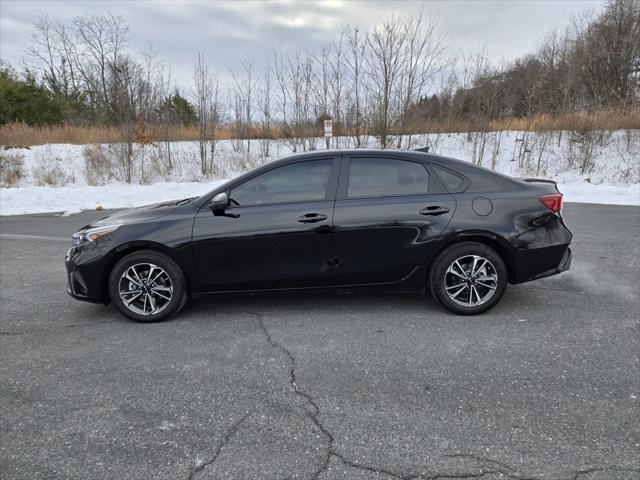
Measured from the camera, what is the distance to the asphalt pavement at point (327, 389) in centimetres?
214

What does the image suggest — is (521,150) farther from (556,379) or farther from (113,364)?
(113,364)

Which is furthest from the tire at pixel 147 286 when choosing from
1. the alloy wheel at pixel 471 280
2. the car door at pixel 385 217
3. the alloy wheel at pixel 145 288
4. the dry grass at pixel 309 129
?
the dry grass at pixel 309 129

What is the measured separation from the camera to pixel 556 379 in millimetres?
2832

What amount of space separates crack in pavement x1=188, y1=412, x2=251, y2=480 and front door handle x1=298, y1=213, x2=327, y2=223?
178 centimetres

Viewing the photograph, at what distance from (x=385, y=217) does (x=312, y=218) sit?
2.22ft

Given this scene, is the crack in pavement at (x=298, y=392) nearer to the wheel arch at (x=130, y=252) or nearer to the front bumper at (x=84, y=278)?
the wheel arch at (x=130, y=252)

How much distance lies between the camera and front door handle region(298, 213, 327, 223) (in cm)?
377

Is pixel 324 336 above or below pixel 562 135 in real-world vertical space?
below

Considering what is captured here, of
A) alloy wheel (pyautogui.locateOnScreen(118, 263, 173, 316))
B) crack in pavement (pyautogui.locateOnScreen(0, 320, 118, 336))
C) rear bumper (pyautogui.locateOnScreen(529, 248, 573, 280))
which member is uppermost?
rear bumper (pyautogui.locateOnScreen(529, 248, 573, 280))

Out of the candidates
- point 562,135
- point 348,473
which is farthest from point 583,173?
point 348,473

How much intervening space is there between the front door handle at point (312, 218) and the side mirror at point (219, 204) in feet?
2.31

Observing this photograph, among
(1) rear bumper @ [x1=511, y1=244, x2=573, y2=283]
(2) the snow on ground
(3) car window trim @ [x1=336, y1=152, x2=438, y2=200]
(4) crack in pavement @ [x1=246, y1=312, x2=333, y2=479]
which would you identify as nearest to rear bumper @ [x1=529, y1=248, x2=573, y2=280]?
(1) rear bumper @ [x1=511, y1=244, x2=573, y2=283]

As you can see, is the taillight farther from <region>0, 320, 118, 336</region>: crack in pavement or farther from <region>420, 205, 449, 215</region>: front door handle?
<region>0, 320, 118, 336</region>: crack in pavement

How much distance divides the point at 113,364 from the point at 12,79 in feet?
105
